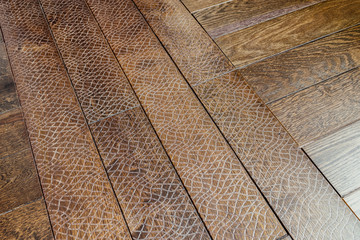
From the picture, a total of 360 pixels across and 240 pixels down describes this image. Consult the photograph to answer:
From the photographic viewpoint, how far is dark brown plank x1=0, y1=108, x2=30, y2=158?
2.68ft

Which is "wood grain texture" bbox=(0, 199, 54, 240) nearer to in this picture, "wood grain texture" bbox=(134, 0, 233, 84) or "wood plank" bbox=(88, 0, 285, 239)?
"wood plank" bbox=(88, 0, 285, 239)

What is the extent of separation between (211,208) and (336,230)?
250mm

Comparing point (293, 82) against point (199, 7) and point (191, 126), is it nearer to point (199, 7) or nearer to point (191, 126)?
point (191, 126)

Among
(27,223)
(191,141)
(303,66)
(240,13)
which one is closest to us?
(27,223)

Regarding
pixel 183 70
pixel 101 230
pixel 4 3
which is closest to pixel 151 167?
pixel 101 230

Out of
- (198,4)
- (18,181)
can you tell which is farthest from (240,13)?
(18,181)

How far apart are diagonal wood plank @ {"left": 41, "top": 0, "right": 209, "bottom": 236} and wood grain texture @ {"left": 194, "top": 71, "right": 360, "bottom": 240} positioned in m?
0.17

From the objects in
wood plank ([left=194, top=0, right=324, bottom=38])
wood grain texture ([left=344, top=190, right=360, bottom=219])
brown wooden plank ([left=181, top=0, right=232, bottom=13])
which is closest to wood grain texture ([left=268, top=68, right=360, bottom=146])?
wood grain texture ([left=344, top=190, right=360, bottom=219])

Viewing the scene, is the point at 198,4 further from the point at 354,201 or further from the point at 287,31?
the point at 354,201

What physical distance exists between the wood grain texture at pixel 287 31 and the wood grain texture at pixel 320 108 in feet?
0.55

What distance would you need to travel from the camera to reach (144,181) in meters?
0.74

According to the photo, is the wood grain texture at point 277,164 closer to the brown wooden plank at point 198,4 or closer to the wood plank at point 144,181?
the wood plank at point 144,181

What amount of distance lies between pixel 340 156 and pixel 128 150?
490mm

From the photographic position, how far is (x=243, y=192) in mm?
721
